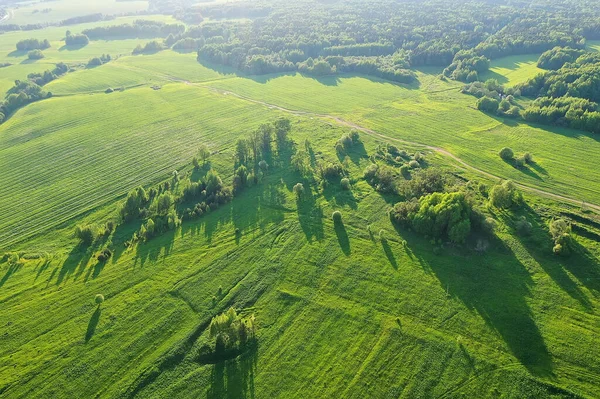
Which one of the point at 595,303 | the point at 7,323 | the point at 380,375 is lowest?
the point at 7,323

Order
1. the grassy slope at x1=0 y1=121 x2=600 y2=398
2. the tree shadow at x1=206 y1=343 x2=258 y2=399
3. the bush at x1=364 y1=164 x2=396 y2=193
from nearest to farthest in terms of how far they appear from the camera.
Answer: the tree shadow at x1=206 y1=343 x2=258 y2=399 < the grassy slope at x1=0 y1=121 x2=600 y2=398 < the bush at x1=364 y1=164 x2=396 y2=193

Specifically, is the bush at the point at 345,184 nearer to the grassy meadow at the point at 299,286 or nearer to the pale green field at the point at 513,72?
the grassy meadow at the point at 299,286

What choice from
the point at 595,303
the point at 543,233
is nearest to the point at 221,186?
the point at 543,233

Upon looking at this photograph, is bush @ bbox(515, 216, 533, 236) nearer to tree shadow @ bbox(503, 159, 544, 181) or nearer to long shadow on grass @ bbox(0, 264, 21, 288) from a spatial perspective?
tree shadow @ bbox(503, 159, 544, 181)

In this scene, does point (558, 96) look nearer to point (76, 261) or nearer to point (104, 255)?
point (104, 255)

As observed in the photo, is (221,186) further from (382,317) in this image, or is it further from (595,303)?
(595,303)

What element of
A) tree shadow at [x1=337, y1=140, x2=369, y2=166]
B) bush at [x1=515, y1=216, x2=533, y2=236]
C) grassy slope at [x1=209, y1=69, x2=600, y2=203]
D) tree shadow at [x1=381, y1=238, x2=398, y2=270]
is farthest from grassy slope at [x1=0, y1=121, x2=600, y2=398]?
grassy slope at [x1=209, y1=69, x2=600, y2=203]
